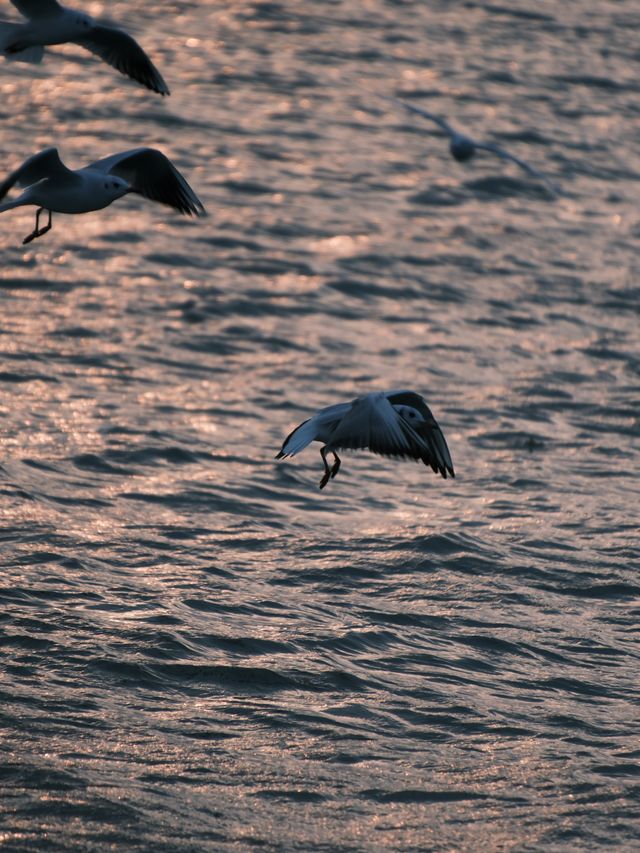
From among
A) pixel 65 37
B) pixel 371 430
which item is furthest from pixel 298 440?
pixel 65 37

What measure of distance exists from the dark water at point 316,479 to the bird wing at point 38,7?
12.9ft

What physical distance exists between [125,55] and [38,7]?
0.77 metres

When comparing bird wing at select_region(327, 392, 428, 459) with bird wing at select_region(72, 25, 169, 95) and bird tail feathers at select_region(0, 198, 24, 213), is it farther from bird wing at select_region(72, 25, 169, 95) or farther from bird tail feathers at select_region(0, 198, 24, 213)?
bird wing at select_region(72, 25, 169, 95)

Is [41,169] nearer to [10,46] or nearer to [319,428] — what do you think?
[10,46]

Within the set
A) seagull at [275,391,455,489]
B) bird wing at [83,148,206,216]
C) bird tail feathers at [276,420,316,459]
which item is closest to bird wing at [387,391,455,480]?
seagull at [275,391,455,489]

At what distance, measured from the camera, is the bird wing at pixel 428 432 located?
36.3 ft

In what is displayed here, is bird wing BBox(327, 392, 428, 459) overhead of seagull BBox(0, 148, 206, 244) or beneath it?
beneath

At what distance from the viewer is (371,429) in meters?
10.3

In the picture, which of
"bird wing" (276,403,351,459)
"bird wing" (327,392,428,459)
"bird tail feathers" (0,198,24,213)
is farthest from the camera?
"bird wing" (276,403,351,459)

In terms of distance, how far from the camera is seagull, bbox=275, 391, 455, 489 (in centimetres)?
1029

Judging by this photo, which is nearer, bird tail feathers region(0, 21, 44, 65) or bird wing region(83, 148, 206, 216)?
bird tail feathers region(0, 21, 44, 65)

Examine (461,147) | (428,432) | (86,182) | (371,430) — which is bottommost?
(428,432)

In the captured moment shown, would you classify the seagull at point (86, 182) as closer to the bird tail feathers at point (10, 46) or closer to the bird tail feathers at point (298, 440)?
the bird tail feathers at point (10, 46)

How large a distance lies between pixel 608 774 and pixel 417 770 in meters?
1.22
